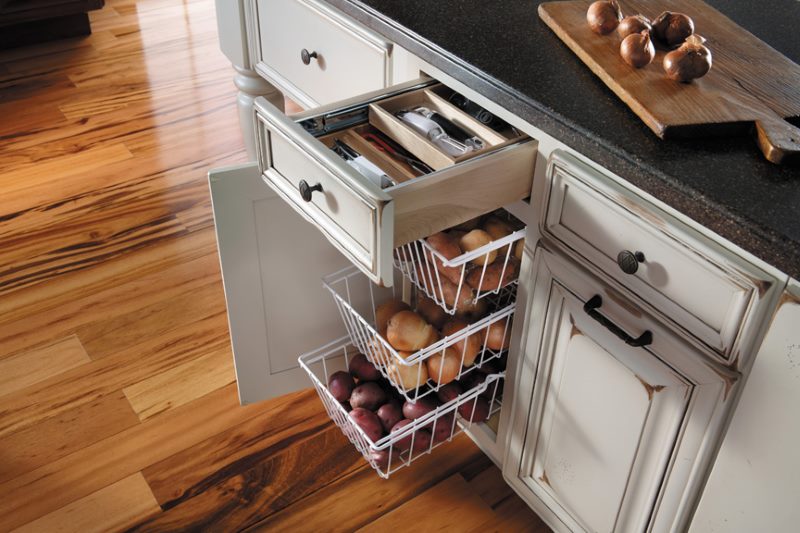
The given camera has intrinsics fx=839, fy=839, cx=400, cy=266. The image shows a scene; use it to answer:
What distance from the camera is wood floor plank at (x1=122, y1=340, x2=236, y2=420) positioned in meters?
1.85

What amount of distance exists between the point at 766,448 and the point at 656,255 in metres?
0.27

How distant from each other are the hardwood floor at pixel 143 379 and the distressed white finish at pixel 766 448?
578mm

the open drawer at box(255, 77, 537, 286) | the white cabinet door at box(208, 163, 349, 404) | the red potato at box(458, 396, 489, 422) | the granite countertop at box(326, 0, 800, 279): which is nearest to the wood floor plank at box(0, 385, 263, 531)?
the white cabinet door at box(208, 163, 349, 404)

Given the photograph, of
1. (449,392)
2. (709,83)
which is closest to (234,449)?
(449,392)

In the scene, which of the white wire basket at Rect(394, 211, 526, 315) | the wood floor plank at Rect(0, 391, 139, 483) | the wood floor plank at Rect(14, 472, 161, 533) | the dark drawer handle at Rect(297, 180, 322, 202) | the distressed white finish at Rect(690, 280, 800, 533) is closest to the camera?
the distressed white finish at Rect(690, 280, 800, 533)

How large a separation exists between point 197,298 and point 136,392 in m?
0.34

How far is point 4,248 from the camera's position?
2.30 meters

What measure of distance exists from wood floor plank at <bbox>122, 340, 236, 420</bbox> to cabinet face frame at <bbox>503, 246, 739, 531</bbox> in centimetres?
77

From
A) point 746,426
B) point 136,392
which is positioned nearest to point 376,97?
point 746,426

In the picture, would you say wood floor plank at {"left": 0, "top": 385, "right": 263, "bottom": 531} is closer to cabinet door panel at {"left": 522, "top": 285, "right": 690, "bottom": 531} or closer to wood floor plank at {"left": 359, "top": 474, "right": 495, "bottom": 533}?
wood floor plank at {"left": 359, "top": 474, "right": 495, "bottom": 533}

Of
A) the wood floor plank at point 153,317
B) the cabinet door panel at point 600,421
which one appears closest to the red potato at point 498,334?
the cabinet door panel at point 600,421

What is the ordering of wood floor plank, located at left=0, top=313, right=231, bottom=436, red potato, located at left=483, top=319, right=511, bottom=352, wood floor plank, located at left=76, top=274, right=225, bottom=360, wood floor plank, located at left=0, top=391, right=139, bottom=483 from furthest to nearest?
wood floor plank, located at left=76, top=274, right=225, bottom=360 → wood floor plank, located at left=0, top=313, right=231, bottom=436 → wood floor plank, located at left=0, top=391, right=139, bottom=483 → red potato, located at left=483, top=319, right=511, bottom=352

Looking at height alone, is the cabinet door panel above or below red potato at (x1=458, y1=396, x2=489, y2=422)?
above

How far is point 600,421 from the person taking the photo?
4.15ft
